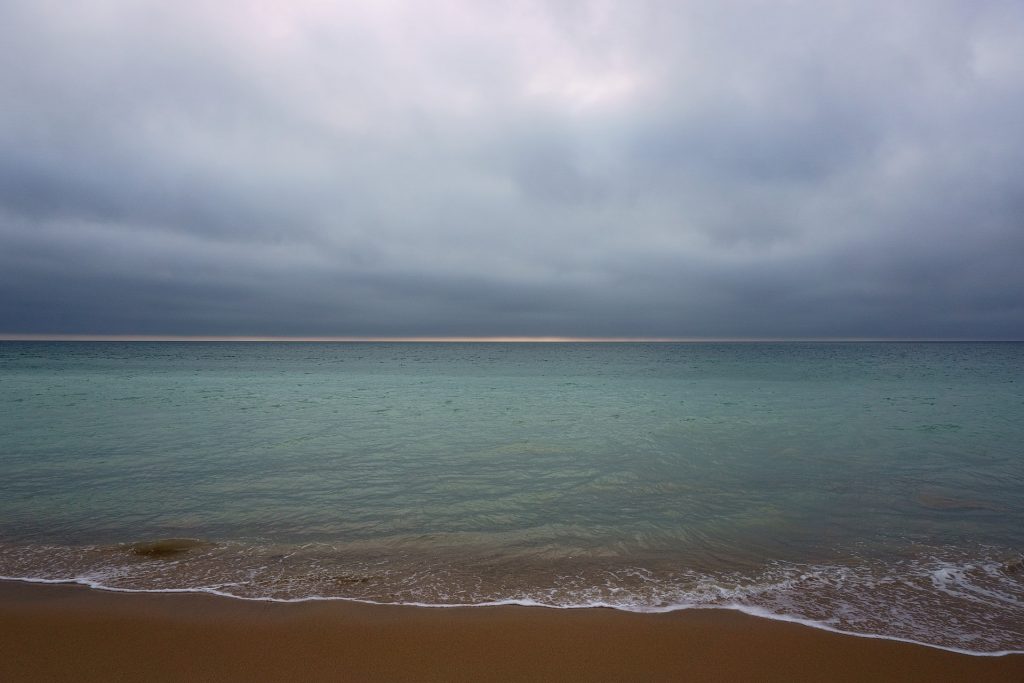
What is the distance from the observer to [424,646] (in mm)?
5023

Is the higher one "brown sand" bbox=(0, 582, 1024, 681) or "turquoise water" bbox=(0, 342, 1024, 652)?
"brown sand" bbox=(0, 582, 1024, 681)

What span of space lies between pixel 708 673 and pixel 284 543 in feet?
20.4

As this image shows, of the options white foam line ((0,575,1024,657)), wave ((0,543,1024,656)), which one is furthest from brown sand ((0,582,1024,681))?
wave ((0,543,1024,656))

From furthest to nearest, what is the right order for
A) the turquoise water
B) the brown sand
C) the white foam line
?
1. the turquoise water
2. the white foam line
3. the brown sand

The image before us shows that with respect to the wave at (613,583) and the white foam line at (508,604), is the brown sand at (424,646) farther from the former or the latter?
the wave at (613,583)

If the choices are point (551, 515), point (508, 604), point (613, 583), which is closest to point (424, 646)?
point (508, 604)

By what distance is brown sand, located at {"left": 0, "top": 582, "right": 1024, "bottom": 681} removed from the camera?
459 cm

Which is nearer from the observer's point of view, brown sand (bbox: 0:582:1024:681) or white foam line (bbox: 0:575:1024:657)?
brown sand (bbox: 0:582:1024:681)

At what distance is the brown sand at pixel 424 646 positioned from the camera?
4594 mm

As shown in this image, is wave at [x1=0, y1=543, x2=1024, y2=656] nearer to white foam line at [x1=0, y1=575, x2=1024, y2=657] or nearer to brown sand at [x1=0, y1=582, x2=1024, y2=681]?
white foam line at [x1=0, y1=575, x2=1024, y2=657]

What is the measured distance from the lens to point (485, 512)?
9398 mm

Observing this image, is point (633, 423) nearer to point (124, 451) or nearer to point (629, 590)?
point (629, 590)

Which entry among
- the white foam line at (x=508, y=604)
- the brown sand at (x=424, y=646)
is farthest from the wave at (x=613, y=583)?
the brown sand at (x=424, y=646)

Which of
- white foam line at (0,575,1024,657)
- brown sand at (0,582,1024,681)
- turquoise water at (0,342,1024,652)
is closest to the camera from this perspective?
brown sand at (0,582,1024,681)
